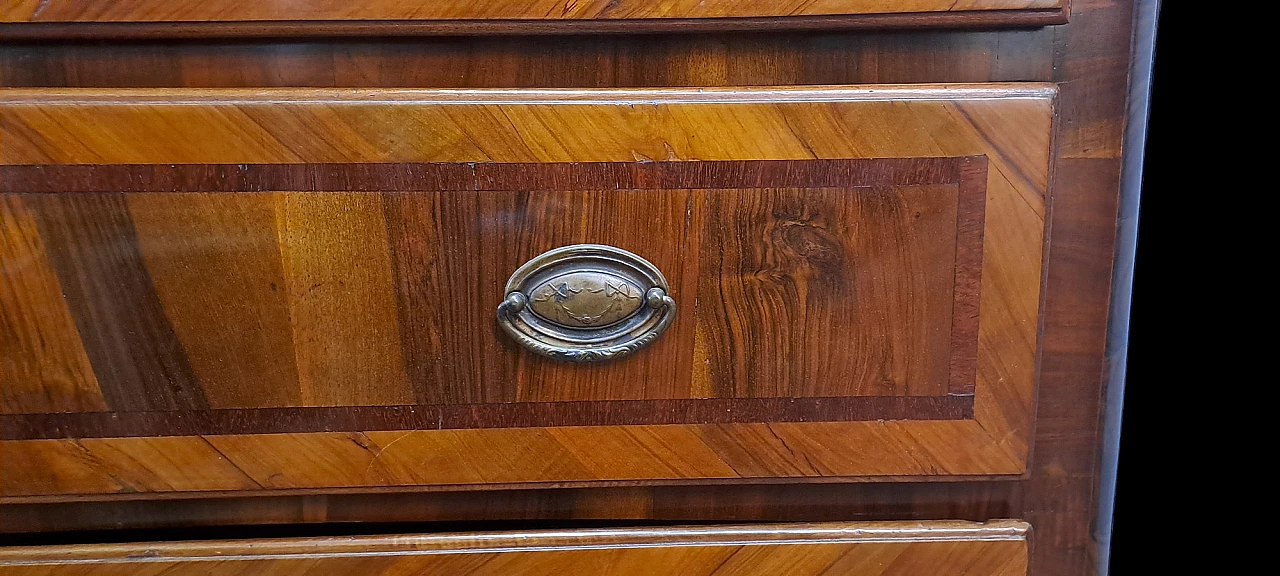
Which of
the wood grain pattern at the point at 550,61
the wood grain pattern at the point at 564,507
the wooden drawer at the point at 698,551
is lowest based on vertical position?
the wooden drawer at the point at 698,551

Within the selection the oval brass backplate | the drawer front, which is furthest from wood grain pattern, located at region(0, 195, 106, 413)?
the oval brass backplate

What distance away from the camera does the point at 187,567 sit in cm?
30

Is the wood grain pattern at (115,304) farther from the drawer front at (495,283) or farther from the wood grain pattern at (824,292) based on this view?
the wood grain pattern at (824,292)

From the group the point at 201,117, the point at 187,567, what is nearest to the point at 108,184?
the point at 201,117

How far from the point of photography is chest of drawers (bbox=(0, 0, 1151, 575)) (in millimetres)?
262

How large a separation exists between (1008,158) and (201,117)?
0.93 ft

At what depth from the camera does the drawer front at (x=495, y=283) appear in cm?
26

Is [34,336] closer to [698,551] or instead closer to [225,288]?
[225,288]

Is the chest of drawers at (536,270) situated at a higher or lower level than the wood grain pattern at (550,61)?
lower

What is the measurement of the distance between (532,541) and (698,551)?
7 centimetres

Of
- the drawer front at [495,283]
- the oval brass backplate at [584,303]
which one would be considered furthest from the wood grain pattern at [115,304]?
the oval brass backplate at [584,303]

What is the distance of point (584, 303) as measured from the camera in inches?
10.7

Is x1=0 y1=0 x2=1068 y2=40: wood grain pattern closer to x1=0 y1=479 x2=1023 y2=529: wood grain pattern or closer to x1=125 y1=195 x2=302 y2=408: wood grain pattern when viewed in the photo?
x1=125 y1=195 x2=302 y2=408: wood grain pattern

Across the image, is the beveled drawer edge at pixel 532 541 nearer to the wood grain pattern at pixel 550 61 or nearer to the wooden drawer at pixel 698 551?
the wooden drawer at pixel 698 551
